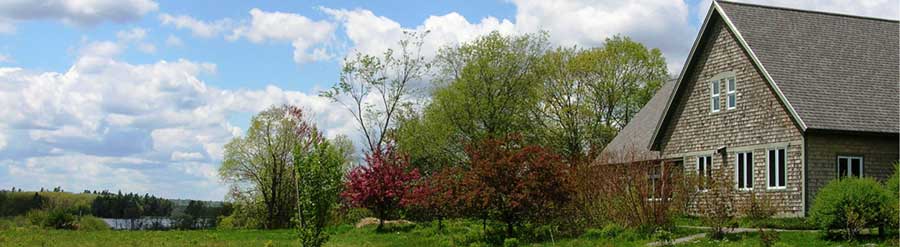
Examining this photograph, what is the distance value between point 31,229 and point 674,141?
22.7 m

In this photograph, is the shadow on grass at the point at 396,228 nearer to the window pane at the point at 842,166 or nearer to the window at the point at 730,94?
the window at the point at 730,94

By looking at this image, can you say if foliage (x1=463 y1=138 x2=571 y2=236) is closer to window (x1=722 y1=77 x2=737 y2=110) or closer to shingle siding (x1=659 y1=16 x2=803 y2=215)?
shingle siding (x1=659 y1=16 x2=803 y2=215)

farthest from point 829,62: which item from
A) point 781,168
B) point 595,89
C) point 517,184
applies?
point 595,89

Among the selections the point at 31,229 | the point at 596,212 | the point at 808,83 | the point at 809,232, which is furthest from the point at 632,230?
the point at 31,229

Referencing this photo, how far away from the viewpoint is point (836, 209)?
65.2 feet

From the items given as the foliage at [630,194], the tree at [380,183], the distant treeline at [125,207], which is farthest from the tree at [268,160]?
the foliage at [630,194]

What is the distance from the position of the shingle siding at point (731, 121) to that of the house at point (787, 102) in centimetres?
3

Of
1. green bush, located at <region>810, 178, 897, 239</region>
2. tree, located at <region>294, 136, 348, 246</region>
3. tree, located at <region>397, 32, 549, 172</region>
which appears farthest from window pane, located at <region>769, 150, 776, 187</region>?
tree, located at <region>397, 32, 549, 172</region>

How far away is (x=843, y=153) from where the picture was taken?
87.8 ft

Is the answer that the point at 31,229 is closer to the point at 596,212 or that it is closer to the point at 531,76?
the point at 596,212

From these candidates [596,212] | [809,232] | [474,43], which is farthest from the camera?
[474,43]

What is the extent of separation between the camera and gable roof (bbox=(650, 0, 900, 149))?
26688 mm

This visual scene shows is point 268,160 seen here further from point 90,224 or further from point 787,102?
point 787,102

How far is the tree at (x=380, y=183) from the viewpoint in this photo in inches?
1262
